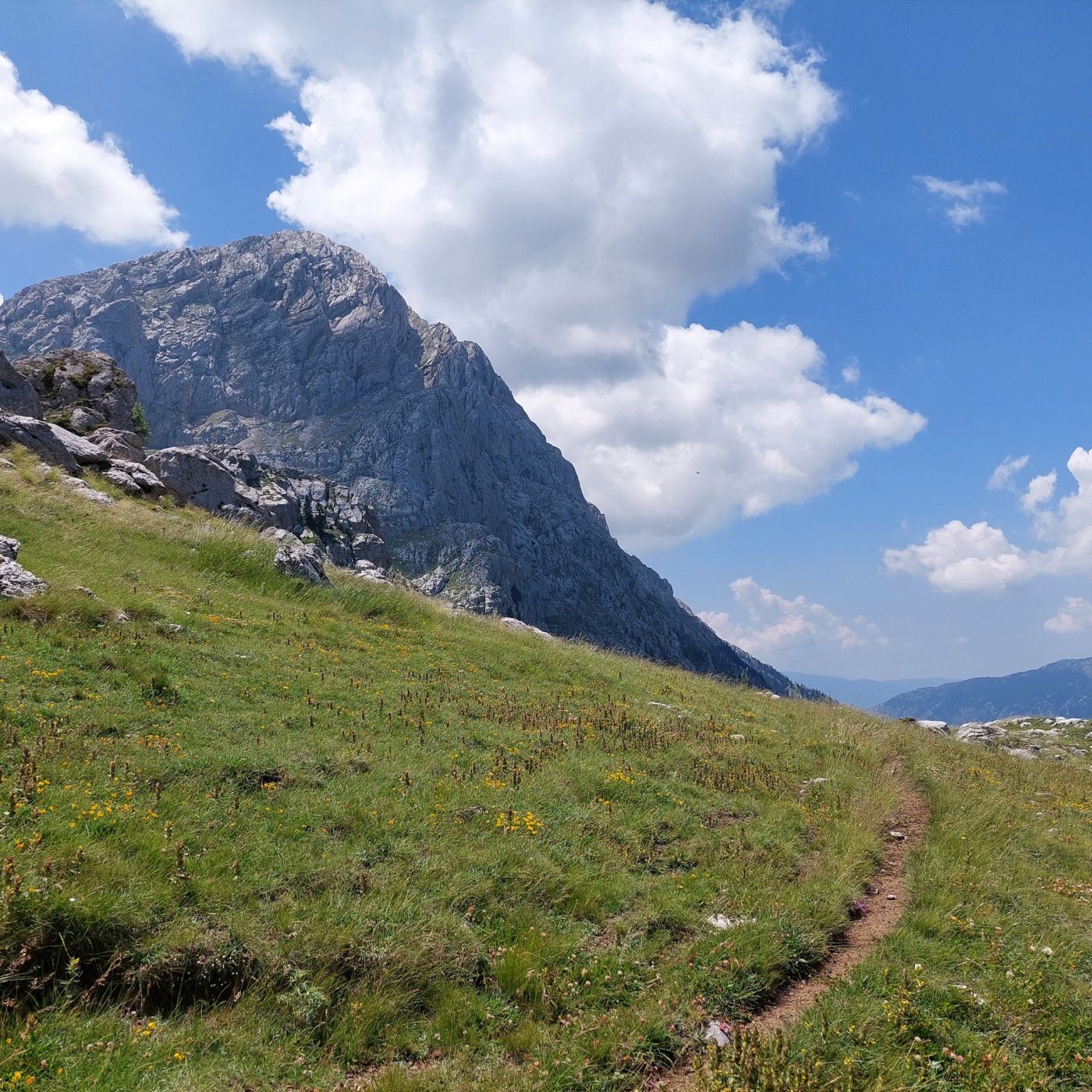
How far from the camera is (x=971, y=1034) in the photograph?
6.67 meters

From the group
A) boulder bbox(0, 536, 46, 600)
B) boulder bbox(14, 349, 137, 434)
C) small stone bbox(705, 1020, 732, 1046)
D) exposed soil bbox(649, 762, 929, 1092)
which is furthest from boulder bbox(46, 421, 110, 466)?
exposed soil bbox(649, 762, 929, 1092)

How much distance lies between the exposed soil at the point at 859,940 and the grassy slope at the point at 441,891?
240mm

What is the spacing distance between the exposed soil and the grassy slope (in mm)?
240

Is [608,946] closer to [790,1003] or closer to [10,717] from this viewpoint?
[790,1003]

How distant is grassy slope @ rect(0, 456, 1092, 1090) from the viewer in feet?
19.2

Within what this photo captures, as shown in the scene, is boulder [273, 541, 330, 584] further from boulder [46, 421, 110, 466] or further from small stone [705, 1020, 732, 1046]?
small stone [705, 1020, 732, 1046]

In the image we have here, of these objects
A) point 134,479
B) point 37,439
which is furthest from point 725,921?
point 37,439

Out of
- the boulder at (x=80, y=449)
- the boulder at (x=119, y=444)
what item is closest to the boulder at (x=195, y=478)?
the boulder at (x=119, y=444)

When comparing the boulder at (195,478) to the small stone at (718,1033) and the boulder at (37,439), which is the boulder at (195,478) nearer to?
the boulder at (37,439)

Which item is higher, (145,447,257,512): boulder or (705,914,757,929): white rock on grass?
(145,447,257,512): boulder

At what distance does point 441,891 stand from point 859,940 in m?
5.80

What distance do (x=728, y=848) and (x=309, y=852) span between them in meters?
6.73

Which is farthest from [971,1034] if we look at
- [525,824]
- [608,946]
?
[525,824]

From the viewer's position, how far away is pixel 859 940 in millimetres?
8727
